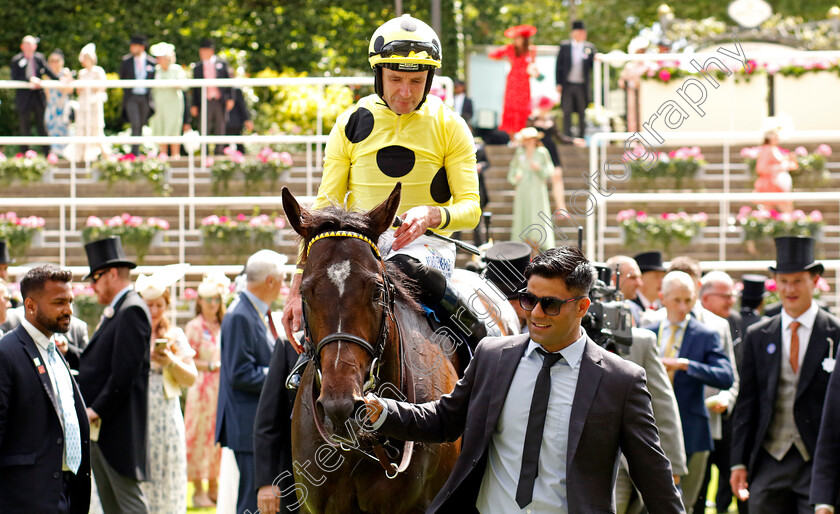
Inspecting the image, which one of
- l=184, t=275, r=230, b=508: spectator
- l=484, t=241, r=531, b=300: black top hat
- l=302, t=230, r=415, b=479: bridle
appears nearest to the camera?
l=302, t=230, r=415, b=479: bridle

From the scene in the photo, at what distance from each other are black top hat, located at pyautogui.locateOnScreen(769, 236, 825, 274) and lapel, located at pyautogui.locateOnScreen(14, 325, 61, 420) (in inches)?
172

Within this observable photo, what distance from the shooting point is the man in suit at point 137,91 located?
1891 centimetres

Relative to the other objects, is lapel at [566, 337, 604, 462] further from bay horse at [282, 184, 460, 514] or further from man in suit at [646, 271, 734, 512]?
man in suit at [646, 271, 734, 512]

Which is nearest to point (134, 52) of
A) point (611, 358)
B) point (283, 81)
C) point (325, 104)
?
point (325, 104)

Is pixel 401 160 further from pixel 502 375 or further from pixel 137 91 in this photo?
pixel 137 91

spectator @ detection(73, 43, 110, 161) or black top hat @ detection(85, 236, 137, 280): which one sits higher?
spectator @ detection(73, 43, 110, 161)

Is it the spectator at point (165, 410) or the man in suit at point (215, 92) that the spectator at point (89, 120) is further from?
the spectator at point (165, 410)

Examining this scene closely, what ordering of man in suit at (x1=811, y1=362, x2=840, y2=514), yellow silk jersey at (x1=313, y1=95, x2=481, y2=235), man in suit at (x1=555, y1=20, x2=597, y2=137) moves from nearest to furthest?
1. yellow silk jersey at (x1=313, y1=95, x2=481, y2=235)
2. man in suit at (x1=811, y1=362, x2=840, y2=514)
3. man in suit at (x1=555, y1=20, x2=597, y2=137)

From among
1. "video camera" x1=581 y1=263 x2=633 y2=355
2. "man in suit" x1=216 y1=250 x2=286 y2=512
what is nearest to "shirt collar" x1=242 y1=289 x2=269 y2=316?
"man in suit" x1=216 y1=250 x2=286 y2=512

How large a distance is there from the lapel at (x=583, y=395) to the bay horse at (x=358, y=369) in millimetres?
729

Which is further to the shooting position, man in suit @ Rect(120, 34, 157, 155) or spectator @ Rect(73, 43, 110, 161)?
man in suit @ Rect(120, 34, 157, 155)

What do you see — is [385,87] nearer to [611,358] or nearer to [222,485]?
[611,358]

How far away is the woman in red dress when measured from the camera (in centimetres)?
1822

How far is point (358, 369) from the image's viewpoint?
4.14 metres
